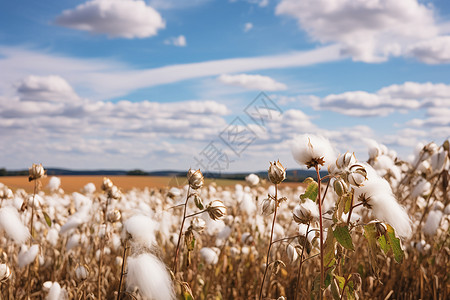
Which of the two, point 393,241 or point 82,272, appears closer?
point 393,241

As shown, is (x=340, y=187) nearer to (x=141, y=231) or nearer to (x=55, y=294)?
(x=141, y=231)

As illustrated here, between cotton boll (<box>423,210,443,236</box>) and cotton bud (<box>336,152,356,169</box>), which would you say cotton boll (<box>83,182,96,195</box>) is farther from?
cotton bud (<box>336,152,356,169</box>)

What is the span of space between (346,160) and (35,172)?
1936mm

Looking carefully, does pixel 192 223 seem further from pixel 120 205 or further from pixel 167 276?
pixel 120 205

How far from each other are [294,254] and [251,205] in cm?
266

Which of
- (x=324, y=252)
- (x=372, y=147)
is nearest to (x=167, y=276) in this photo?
(x=324, y=252)

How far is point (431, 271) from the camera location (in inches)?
147

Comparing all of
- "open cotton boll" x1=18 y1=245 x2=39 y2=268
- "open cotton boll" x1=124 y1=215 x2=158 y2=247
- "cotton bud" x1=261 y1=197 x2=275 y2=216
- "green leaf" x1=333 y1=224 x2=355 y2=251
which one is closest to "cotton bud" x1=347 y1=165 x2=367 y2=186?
"green leaf" x1=333 y1=224 x2=355 y2=251

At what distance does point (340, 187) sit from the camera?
4.54 feet

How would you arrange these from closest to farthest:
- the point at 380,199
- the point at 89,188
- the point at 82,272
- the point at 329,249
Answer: the point at 329,249 → the point at 380,199 → the point at 82,272 → the point at 89,188

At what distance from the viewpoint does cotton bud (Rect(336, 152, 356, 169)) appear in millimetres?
1501

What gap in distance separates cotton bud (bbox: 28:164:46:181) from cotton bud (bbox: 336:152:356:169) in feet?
6.20

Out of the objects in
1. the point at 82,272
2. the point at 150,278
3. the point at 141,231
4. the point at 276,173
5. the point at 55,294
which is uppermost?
the point at 276,173

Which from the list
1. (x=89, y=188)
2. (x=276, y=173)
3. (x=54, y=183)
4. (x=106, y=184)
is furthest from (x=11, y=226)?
(x=89, y=188)
